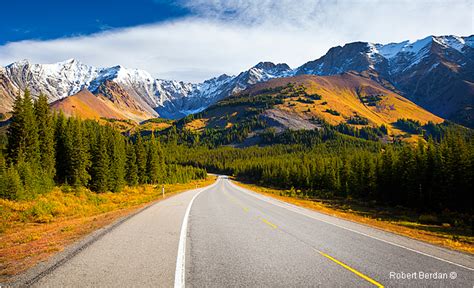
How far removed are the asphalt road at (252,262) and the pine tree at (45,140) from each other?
33346 mm

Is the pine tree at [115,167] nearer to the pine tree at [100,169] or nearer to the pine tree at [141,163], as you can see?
the pine tree at [100,169]

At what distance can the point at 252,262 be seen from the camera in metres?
7.77

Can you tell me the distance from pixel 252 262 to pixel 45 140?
138 feet

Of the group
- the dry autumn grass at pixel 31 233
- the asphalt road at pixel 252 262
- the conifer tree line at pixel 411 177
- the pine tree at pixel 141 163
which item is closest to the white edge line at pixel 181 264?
the asphalt road at pixel 252 262

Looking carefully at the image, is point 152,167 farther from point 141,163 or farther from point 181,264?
point 181,264

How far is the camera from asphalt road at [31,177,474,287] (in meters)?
6.36

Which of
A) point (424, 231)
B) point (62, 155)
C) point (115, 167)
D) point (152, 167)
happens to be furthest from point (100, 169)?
point (424, 231)

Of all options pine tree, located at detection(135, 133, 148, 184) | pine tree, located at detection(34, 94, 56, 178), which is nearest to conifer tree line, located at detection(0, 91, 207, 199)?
pine tree, located at detection(34, 94, 56, 178)

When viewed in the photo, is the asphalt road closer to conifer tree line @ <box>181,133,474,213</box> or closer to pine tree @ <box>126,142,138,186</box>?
conifer tree line @ <box>181,133,474,213</box>

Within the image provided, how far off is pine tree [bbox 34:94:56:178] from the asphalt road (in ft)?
109

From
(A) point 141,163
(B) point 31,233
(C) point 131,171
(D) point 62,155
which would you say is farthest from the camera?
(A) point 141,163

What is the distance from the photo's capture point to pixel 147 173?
69.1 meters

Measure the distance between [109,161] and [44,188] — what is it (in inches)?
725

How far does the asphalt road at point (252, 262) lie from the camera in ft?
20.9
